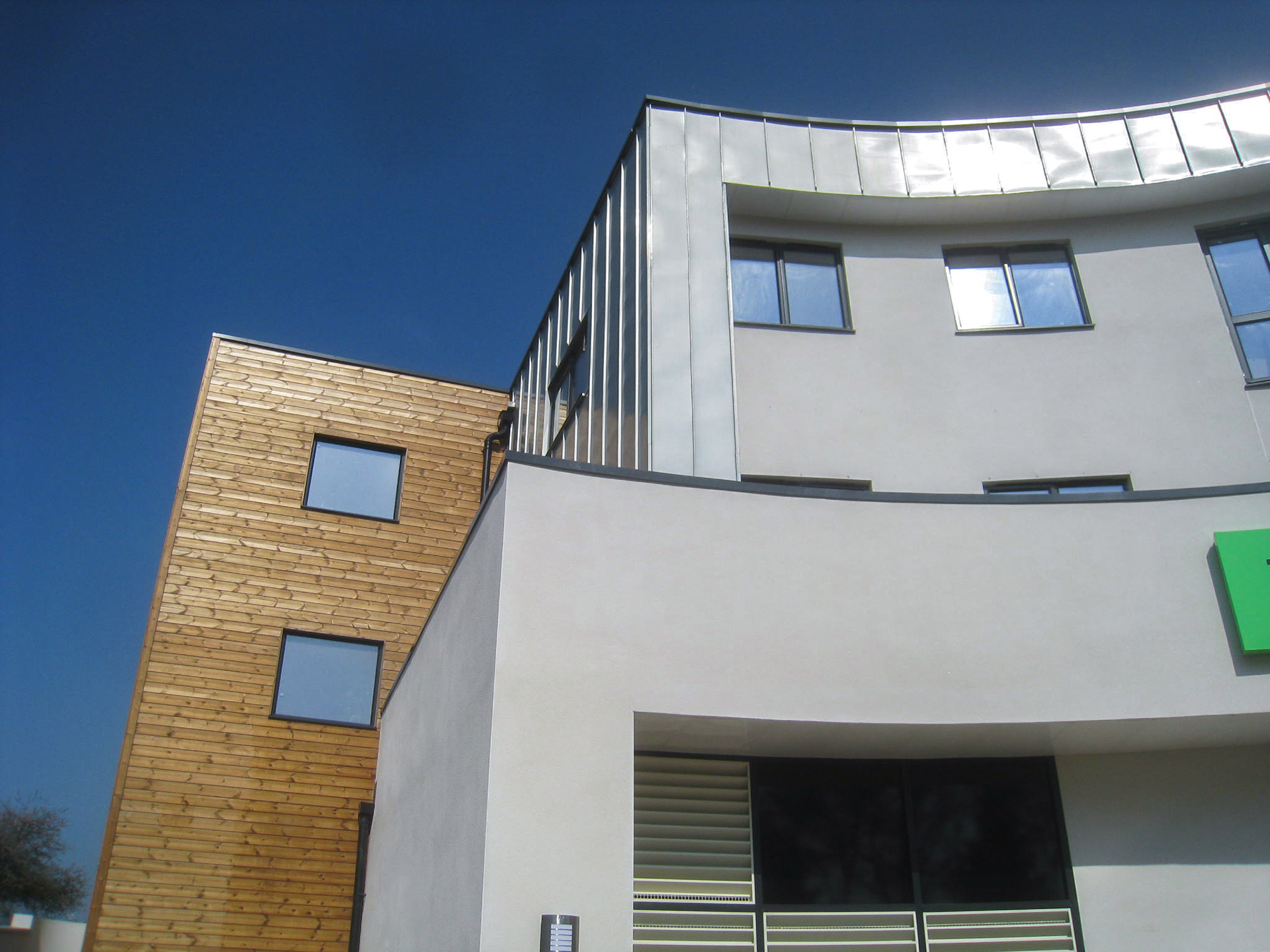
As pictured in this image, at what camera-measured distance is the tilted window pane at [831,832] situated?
21.6 feet

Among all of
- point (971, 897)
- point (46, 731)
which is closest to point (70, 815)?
point (971, 897)

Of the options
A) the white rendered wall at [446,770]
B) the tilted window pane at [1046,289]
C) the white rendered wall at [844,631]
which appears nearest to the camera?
the white rendered wall at [446,770]

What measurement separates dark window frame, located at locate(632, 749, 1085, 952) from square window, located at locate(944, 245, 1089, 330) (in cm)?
496

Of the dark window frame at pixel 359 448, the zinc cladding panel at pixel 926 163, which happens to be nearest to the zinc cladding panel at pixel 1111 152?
the zinc cladding panel at pixel 926 163

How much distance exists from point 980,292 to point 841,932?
682 centimetres

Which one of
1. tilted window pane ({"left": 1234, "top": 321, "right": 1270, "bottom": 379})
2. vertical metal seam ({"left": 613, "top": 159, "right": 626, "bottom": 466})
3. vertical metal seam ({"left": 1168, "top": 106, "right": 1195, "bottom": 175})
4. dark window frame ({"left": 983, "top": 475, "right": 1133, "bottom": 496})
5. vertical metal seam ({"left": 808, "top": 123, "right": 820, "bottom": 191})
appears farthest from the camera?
vertical metal seam ({"left": 1168, "top": 106, "right": 1195, "bottom": 175})

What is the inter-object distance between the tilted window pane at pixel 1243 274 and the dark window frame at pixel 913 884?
18.7 feet

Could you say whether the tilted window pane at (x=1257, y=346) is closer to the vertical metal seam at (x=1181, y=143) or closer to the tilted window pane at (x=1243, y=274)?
the tilted window pane at (x=1243, y=274)

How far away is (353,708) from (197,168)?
69.8ft

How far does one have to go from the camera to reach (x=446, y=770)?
649 cm

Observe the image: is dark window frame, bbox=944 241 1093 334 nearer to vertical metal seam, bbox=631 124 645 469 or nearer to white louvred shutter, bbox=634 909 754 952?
vertical metal seam, bbox=631 124 645 469

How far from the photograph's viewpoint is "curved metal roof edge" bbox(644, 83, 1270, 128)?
32.9ft

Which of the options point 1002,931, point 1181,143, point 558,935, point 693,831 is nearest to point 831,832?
point 693,831

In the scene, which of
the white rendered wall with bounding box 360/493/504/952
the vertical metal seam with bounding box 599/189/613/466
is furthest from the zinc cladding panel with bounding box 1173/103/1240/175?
the white rendered wall with bounding box 360/493/504/952
